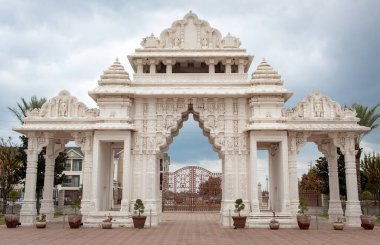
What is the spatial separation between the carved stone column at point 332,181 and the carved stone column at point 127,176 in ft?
32.1

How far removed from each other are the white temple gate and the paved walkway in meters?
1.59

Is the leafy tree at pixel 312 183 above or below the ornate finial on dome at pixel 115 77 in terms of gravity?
below

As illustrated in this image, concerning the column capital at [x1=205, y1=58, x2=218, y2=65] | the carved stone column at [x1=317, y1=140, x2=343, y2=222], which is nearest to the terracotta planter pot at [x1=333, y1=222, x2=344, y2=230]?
the carved stone column at [x1=317, y1=140, x2=343, y2=222]

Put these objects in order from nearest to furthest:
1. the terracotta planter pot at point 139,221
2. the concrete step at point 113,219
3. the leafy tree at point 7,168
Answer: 1. the terracotta planter pot at point 139,221
2. the concrete step at point 113,219
3. the leafy tree at point 7,168

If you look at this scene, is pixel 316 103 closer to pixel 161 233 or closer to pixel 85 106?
pixel 161 233

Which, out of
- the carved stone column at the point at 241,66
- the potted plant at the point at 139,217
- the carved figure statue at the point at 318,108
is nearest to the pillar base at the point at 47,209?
the potted plant at the point at 139,217

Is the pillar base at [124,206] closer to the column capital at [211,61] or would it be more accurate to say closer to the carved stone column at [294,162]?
the carved stone column at [294,162]

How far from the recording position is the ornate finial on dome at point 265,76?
1780 centimetres

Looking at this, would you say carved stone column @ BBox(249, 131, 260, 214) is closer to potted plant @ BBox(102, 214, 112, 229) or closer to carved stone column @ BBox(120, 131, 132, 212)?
carved stone column @ BBox(120, 131, 132, 212)

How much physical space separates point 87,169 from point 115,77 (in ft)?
14.8

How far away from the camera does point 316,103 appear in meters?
17.7

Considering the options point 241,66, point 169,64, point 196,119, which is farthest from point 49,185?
point 241,66

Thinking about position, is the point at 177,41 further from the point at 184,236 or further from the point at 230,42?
the point at 184,236

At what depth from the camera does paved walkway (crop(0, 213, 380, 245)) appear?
11.9m
